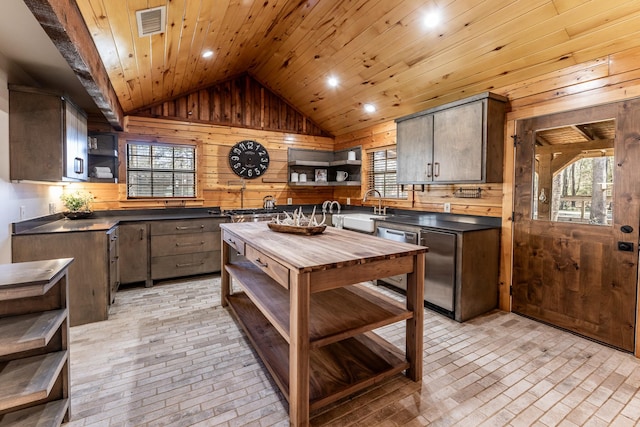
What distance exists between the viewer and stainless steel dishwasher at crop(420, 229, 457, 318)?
303 cm

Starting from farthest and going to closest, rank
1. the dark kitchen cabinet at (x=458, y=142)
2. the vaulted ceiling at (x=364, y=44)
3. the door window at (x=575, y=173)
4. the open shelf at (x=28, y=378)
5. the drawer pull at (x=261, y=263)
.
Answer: the dark kitchen cabinet at (x=458, y=142) < the door window at (x=575, y=173) < the vaulted ceiling at (x=364, y=44) < the drawer pull at (x=261, y=263) < the open shelf at (x=28, y=378)

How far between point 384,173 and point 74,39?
408cm

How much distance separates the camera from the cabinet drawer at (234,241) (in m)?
2.44

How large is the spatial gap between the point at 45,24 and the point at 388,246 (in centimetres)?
227

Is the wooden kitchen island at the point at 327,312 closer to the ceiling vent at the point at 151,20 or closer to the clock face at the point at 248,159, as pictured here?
the ceiling vent at the point at 151,20

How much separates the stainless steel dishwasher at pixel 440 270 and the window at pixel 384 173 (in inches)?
57.0

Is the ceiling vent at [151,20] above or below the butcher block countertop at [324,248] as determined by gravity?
above

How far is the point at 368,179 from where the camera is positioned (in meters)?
5.28

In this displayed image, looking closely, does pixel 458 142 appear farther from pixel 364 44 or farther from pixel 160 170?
pixel 160 170

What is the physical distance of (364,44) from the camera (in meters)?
3.41

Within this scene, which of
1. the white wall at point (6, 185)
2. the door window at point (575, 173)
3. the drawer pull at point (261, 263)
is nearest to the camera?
the drawer pull at point (261, 263)

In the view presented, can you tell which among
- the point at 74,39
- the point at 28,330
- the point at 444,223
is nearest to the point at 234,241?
the point at 28,330

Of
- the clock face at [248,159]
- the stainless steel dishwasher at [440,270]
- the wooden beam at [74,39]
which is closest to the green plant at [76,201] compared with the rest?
the wooden beam at [74,39]

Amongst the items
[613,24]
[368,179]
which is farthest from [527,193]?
[368,179]
